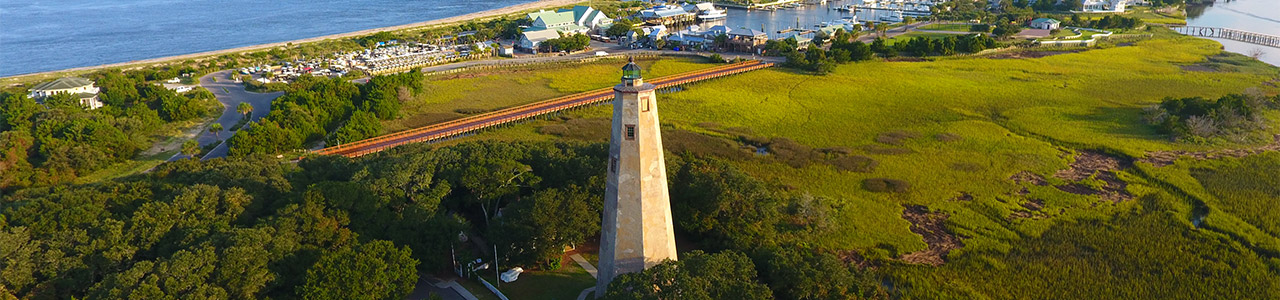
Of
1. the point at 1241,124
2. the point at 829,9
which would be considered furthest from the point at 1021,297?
the point at 829,9

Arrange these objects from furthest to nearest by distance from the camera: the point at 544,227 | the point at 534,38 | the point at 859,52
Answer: the point at 534,38 → the point at 859,52 → the point at 544,227

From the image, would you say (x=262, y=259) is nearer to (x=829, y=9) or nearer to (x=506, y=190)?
(x=506, y=190)

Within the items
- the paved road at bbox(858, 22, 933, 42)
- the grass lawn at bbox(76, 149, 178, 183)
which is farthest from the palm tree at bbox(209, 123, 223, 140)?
the paved road at bbox(858, 22, 933, 42)

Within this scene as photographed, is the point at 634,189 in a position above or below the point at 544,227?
above

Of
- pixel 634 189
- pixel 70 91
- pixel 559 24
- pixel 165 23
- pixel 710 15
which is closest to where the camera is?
pixel 634 189

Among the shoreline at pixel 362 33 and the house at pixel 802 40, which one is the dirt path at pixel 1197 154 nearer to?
the house at pixel 802 40

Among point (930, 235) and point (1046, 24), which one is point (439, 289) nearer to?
point (930, 235)

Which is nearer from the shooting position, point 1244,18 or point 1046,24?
point 1046,24

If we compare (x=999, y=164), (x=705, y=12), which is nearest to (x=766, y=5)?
(x=705, y=12)
